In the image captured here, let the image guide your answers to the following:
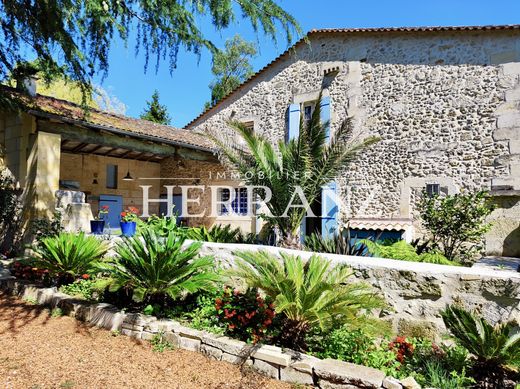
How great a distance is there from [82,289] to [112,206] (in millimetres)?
6943

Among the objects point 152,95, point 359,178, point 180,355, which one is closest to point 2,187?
point 180,355

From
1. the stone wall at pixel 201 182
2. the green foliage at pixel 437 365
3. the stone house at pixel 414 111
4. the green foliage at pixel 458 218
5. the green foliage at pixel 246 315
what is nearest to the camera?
the green foliage at pixel 437 365

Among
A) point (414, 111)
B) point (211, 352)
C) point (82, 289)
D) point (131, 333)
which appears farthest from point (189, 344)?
point (414, 111)

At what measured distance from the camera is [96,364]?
317 cm

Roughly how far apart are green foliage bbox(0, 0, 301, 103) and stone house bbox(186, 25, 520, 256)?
2.02m

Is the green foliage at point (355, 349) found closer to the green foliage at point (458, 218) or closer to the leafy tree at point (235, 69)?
the green foliage at point (458, 218)

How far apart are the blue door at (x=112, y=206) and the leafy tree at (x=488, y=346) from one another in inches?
425

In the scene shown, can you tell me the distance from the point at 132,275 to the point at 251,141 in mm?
3356

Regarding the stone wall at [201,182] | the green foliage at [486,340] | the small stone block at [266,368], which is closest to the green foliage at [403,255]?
the green foliage at [486,340]

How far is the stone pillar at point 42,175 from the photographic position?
23.4 feet

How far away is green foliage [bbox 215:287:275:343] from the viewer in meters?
3.50

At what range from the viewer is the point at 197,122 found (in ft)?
44.0

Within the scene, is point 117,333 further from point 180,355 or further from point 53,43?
point 53,43

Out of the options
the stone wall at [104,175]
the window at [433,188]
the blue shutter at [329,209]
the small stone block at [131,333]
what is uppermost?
the stone wall at [104,175]
